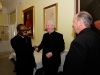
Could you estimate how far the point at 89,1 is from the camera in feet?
9.80

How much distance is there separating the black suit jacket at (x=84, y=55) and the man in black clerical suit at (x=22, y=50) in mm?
1458

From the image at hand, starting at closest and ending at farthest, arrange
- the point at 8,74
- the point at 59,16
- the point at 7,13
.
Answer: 1. the point at 59,16
2. the point at 8,74
3. the point at 7,13

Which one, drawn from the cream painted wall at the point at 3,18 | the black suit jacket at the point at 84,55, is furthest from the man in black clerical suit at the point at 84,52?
the cream painted wall at the point at 3,18

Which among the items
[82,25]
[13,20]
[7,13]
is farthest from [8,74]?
[7,13]

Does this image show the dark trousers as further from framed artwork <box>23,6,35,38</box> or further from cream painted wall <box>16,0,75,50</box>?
framed artwork <box>23,6,35,38</box>

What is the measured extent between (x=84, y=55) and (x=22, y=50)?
1641 mm

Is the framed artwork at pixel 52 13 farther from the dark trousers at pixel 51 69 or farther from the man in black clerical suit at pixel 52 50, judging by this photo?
the dark trousers at pixel 51 69

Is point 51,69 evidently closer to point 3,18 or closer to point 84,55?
point 84,55

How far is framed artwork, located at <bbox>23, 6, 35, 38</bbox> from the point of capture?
5.48 meters

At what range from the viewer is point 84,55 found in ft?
4.96

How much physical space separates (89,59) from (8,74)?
12.2 ft

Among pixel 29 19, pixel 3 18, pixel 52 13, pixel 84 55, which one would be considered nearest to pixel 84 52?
pixel 84 55

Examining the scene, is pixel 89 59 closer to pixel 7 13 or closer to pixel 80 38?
pixel 80 38

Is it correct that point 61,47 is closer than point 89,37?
No
